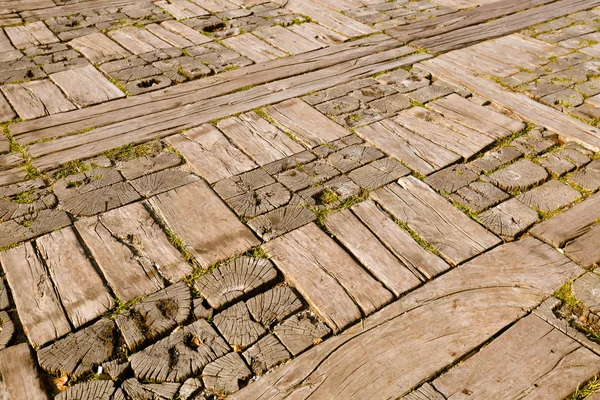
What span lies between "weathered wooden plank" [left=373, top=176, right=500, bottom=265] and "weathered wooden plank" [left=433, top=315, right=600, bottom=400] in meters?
0.61

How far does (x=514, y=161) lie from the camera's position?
420cm

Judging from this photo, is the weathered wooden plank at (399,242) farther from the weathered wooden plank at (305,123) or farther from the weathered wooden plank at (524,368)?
the weathered wooden plank at (305,123)

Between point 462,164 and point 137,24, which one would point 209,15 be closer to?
point 137,24

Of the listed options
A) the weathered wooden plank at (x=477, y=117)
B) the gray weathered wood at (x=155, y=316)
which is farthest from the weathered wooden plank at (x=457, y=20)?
the gray weathered wood at (x=155, y=316)

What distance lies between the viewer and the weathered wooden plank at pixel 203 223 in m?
3.36

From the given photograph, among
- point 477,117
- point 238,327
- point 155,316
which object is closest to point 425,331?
point 238,327

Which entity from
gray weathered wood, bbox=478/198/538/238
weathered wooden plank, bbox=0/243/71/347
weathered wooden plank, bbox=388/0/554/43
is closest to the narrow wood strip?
weathered wooden plank, bbox=388/0/554/43

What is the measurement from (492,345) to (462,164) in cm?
167

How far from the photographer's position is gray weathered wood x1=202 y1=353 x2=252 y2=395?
2.60 metres

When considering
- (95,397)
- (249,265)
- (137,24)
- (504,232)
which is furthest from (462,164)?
(137,24)

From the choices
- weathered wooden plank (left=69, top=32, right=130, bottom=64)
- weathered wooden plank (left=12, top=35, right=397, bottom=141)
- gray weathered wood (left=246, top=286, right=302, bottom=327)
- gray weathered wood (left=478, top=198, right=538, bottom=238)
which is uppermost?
gray weathered wood (left=478, top=198, right=538, bottom=238)

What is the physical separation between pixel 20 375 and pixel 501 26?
18.9ft

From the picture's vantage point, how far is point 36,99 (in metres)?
4.81

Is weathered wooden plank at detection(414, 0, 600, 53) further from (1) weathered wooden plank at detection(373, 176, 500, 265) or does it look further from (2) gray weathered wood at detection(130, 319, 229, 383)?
(2) gray weathered wood at detection(130, 319, 229, 383)
